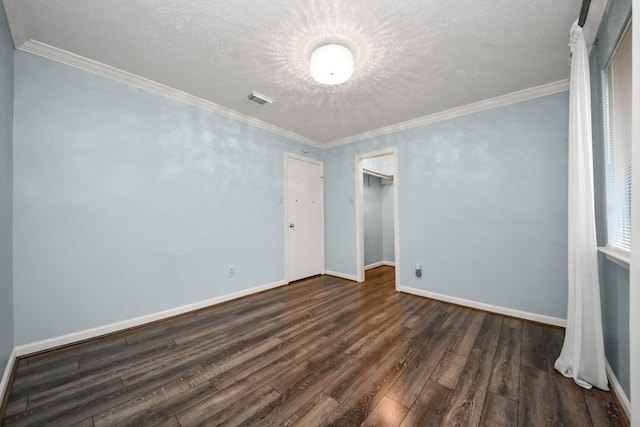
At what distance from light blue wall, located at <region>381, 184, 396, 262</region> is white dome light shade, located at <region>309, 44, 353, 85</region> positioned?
4.02 metres

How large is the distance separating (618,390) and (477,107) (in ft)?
9.29

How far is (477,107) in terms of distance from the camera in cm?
294

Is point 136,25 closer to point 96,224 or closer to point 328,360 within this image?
point 96,224

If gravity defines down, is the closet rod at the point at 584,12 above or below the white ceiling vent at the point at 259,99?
below

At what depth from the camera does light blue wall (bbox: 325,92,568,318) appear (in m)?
2.50

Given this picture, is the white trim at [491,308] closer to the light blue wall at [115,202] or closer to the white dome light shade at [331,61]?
the light blue wall at [115,202]

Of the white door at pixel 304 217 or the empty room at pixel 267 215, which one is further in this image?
the white door at pixel 304 217

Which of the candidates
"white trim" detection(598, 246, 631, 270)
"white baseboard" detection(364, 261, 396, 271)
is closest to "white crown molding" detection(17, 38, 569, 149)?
"white trim" detection(598, 246, 631, 270)

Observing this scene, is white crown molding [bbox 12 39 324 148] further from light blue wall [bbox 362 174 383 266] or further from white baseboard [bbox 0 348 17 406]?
light blue wall [bbox 362 174 383 266]

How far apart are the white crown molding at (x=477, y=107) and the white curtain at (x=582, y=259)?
1001mm

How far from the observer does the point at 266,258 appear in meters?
3.63

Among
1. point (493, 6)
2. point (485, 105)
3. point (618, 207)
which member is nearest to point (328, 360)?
point (618, 207)

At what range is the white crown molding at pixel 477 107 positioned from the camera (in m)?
A: 2.52

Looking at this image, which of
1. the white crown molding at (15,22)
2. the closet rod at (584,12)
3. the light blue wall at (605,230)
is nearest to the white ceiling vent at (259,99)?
the white crown molding at (15,22)
